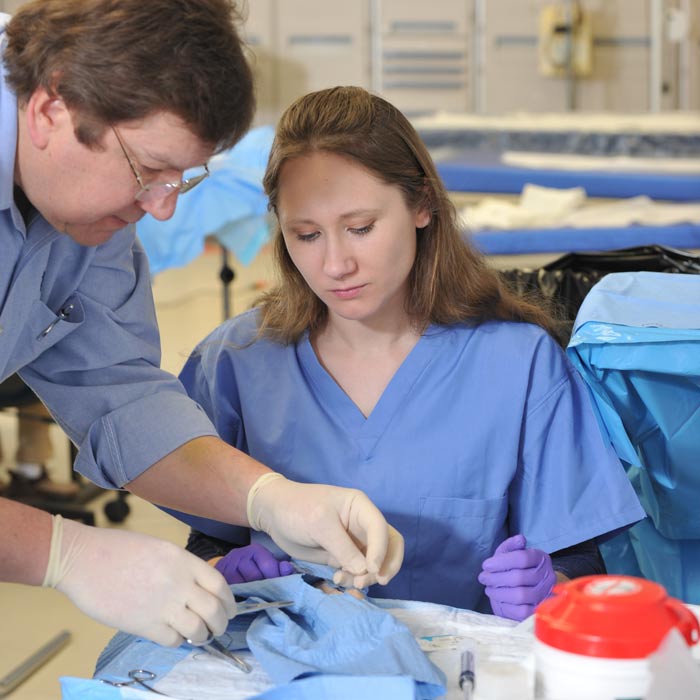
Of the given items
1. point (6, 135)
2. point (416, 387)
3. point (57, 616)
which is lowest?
point (57, 616)

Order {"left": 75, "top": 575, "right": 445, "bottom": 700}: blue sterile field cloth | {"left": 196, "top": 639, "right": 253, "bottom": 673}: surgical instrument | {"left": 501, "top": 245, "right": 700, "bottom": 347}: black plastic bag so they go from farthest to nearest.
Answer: {"left": 501, "top": 245, "right": 700, "bottom": 347}: black plastic bag
{"left": 196, "top": 639, "right": 253, "bottom": 673}: surgical instrument
{"left": 75, "top": 575, "right": 445, "bottom": 700}: blue sterile field cloth

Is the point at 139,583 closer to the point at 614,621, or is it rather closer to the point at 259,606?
the point at 259,606

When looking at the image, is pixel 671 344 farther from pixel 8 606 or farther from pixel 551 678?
pixel 8 606

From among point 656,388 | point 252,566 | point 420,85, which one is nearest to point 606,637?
point 252,566

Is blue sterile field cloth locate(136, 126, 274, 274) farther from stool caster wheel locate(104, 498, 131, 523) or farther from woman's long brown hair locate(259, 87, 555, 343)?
woman's long brown hair locate(259, 87, 555, 343)

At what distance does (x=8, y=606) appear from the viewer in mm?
2740

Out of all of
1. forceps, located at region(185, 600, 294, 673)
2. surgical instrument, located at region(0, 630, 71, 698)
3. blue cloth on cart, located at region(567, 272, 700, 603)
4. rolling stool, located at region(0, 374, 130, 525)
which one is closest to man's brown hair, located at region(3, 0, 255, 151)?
forceps, located at region(185, 600, 294, 673)

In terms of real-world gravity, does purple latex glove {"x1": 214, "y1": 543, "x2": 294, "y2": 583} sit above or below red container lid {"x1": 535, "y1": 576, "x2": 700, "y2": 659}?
below

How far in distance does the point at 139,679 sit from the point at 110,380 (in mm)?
565

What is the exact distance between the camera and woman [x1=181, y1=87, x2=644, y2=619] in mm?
1485

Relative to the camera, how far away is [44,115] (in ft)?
3.64

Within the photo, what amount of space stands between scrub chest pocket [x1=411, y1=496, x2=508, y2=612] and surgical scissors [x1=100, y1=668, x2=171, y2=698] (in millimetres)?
552

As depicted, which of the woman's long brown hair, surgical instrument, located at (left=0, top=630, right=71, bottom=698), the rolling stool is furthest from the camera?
the rolling stool

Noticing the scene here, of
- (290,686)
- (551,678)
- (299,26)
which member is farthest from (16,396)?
(299,26)
